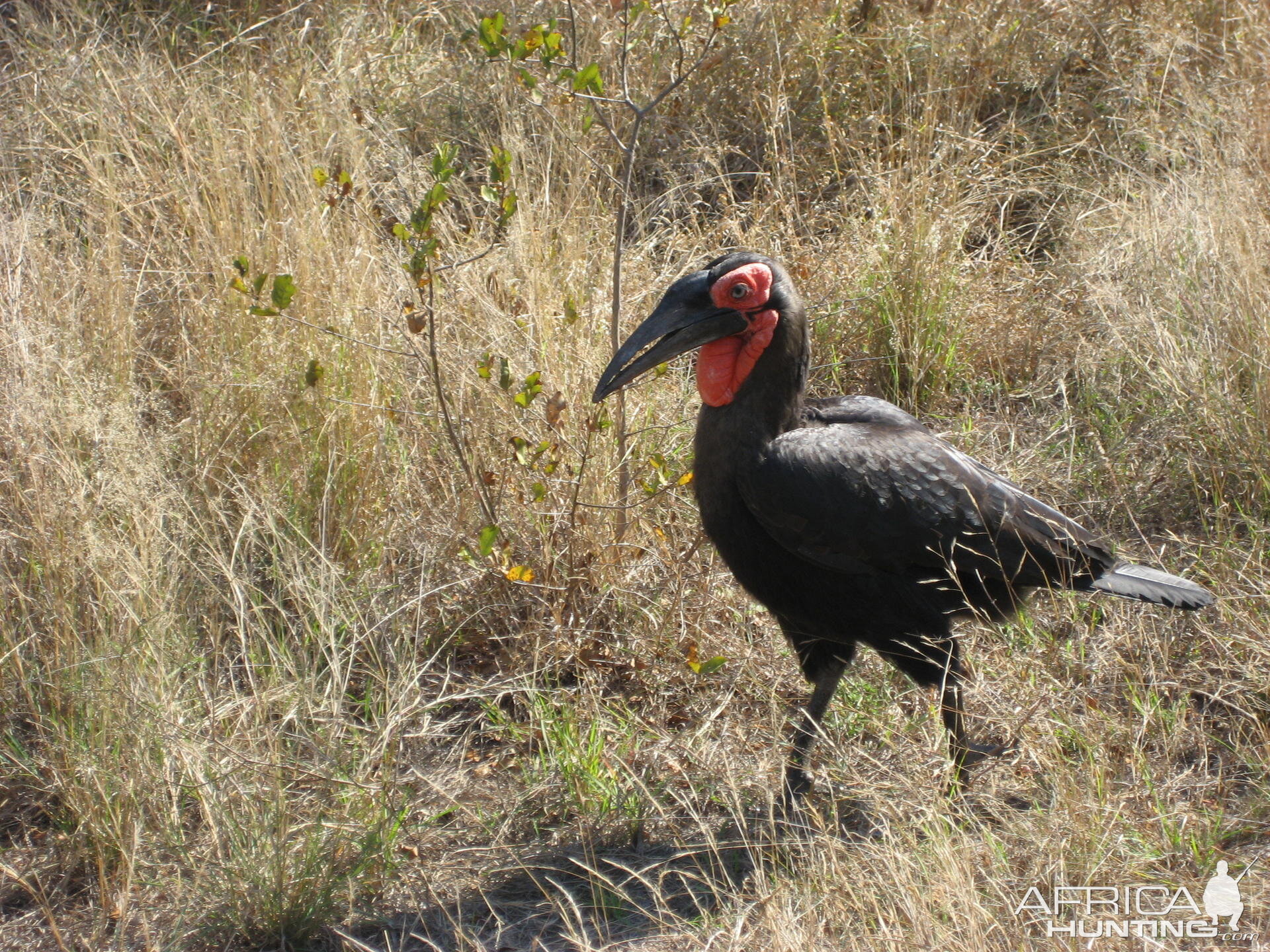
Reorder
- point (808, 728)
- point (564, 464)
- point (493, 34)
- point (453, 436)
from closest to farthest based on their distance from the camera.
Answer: point (493, 34), point (808, 728), point (453, 436), point (564, 464)

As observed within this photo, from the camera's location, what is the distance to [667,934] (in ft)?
8.02

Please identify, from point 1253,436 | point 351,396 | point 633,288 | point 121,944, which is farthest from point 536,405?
point 1253,436

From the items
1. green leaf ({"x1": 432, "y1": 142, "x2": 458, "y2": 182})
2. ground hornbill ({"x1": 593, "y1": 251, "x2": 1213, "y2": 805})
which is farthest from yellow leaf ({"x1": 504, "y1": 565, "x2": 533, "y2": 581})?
green leaf ({"x1": 432, "y1": 142, "x2": 458, "y2": 182})

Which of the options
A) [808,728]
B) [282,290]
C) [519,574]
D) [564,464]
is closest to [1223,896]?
[808,728]

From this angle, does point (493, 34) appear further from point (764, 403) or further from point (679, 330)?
point (764, 403)

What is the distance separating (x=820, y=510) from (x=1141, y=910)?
1.01 meters

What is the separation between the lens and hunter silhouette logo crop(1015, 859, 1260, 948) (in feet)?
7.38

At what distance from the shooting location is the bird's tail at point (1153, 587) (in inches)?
112

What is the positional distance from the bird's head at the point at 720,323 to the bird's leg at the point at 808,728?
734mm

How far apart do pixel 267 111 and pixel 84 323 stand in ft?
4.17

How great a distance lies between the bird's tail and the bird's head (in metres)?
1.03

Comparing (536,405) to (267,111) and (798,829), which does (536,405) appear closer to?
(798,829)

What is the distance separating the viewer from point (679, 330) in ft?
9.13

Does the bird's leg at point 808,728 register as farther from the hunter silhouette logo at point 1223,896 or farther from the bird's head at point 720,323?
the hunter silhouette logo at point 1223,896
